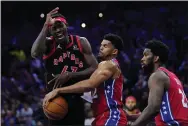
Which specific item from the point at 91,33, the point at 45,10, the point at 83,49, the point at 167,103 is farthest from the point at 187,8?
the point at 167,103

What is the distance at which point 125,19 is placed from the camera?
14148mm

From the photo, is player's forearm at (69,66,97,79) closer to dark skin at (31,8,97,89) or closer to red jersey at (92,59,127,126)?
dark skin at (31,8,97,89)

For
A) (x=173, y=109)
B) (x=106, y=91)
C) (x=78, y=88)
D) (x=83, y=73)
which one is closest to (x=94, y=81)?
(x=78, y=88)

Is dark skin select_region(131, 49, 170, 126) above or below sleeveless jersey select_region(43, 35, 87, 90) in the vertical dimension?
below

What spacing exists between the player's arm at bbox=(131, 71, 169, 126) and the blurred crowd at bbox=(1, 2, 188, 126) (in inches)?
258

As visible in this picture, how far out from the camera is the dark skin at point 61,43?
5.56 metres

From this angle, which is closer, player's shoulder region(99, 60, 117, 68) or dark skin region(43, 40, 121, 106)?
dark skin region(43, 40, 121, 106)

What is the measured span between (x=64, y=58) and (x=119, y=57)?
7.27 metres

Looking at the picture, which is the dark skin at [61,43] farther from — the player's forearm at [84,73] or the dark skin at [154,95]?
the dark skin at [154,95]

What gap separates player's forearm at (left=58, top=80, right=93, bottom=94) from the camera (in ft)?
16.9

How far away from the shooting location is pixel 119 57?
1292 centimetres

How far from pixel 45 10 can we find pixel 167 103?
1020 centimetres

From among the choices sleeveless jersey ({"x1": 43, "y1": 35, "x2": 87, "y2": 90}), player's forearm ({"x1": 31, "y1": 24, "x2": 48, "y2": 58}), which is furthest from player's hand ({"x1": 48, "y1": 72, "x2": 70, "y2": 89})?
player's forearm ({"x1": 31, "y1": 24, "x2": 48, "y2": 58})

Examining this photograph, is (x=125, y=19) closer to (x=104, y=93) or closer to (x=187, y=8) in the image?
(x=187, y=8)
